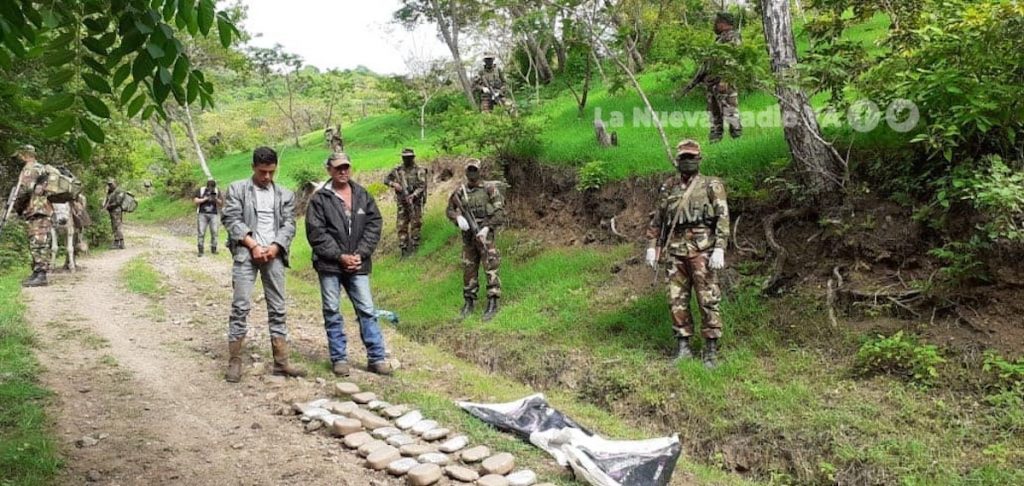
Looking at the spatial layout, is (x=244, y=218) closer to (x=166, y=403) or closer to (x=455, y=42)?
(x=166, y=403)

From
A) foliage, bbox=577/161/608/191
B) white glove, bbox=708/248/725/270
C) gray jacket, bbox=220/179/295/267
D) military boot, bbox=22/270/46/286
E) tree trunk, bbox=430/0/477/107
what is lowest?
white glove, bbox=708/248/725/270

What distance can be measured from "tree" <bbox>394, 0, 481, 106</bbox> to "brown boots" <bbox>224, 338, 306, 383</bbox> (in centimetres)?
1509

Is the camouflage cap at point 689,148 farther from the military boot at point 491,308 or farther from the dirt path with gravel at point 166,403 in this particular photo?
the dirt path with gravel at point 166,403

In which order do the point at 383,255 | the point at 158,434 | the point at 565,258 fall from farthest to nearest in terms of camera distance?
the point at 383,255 < the point at 565,258 < the point at 158,434

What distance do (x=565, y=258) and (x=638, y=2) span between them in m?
8.14

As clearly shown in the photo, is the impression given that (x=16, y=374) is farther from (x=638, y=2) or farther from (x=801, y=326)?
(x=638, y=2)

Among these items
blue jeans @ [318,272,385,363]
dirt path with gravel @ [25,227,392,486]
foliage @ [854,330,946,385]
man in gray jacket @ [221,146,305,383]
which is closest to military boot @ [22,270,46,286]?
dirt path with gravel @ [25,227,392,486]

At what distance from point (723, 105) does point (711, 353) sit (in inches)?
170

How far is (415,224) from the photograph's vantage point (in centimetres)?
1318

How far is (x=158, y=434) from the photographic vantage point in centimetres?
467

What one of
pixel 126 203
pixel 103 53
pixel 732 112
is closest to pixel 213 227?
pixel 126 203

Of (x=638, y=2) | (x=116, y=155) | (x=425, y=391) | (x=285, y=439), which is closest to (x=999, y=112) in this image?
(x=425, y=391)

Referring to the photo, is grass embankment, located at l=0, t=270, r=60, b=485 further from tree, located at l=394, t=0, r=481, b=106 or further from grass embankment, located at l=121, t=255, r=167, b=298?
tree, located at l=394, t=0, r=481, b=106

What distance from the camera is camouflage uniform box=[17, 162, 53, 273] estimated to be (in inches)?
404
